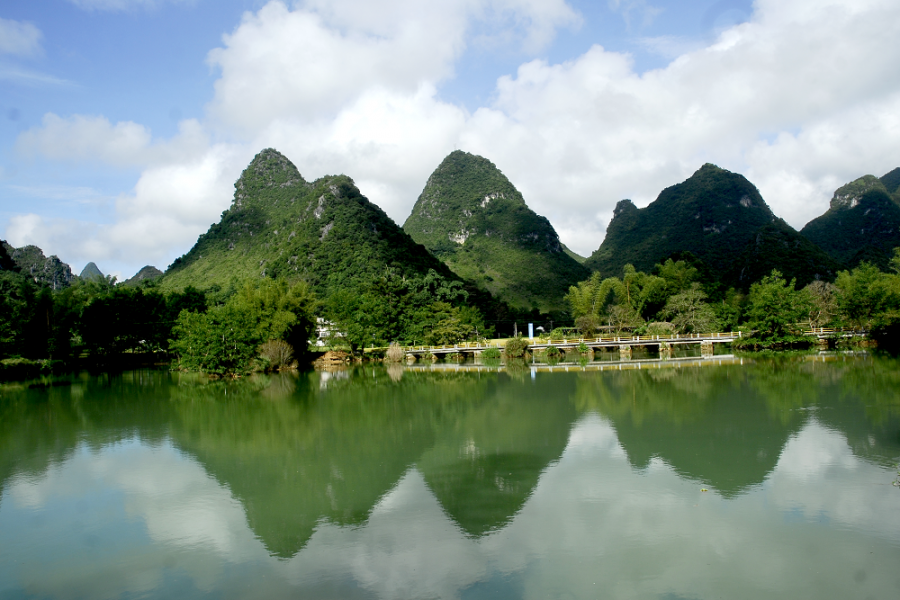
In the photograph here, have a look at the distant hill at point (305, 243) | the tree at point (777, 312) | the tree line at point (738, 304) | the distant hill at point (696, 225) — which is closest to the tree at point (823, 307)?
the tree line at point (738, 304)

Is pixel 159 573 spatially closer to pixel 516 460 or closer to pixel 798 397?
pixel 516 460

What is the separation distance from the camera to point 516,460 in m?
10.9

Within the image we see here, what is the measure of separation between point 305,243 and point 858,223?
251ft

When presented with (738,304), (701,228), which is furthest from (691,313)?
(701,228)

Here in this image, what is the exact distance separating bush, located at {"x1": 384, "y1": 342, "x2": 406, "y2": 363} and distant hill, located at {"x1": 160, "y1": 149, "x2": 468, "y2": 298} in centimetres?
1573

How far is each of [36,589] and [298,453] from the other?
6.06 m

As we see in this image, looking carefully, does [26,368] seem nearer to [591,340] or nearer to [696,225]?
[591,340]

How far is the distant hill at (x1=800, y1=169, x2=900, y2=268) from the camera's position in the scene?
76375mm

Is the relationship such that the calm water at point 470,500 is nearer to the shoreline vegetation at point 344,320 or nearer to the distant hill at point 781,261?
the shoreline vegetation at point 344,320

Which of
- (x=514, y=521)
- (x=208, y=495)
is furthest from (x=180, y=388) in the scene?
(x=514, y=521)

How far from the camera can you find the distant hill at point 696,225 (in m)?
89.7

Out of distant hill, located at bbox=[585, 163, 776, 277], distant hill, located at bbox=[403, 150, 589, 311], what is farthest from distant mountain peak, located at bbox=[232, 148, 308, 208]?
distant hill, located at bbox=[585, 163, 776, 277]

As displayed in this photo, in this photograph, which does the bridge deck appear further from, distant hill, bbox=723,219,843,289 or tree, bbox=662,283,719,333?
distant hill, bbox=723,219,843,289

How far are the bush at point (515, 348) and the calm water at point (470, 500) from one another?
60.1 ft
